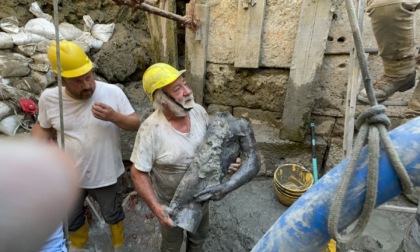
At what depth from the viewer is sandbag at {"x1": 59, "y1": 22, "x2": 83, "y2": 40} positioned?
4.07 m

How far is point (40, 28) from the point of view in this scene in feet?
12.8

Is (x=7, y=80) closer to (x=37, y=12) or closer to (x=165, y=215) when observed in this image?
(x=37, y=12)

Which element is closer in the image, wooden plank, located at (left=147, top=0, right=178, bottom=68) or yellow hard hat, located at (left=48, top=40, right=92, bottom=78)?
yellow hard hat, located at (left=48, top=40, right=92, bottom=78)

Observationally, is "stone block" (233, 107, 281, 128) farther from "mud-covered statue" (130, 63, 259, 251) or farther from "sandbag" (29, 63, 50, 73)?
"sandbag" (29, 63, 50, 73)

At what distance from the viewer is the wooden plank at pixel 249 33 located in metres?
2.92

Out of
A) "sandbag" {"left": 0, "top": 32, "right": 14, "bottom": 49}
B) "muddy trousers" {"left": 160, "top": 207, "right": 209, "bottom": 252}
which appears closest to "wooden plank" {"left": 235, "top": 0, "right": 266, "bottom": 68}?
"muddy trousers" {"left": 160, "top": 207, "right": 209, "bottom": 252}

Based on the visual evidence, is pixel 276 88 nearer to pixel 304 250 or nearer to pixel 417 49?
pixel 417 49

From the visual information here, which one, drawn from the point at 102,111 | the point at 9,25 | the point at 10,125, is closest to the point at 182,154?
the point at 102,111

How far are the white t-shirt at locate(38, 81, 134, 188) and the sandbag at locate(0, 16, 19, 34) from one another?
220 centimetres

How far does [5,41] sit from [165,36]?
6.83ft

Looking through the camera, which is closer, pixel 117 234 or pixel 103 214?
pixel 103 214

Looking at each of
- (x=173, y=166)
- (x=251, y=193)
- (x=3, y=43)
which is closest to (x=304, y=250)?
(x=173, y=166)

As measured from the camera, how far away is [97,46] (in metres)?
4.22

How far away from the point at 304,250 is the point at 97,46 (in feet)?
14.1
